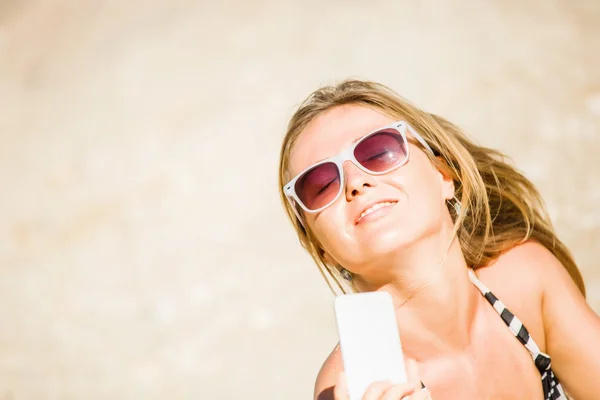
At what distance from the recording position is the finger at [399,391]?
1365 millimetres

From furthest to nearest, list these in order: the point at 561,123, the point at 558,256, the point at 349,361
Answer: the point at 561,123 < the point at 558,256 < the point at 349,361

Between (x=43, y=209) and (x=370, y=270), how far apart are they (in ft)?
9.63

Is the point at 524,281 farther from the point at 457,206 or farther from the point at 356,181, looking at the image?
the point at 356,181

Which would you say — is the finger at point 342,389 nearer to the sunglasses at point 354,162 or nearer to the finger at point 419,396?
the finger at point 419,396

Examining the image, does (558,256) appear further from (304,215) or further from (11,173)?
(11,173)

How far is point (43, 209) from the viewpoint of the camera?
431 cm

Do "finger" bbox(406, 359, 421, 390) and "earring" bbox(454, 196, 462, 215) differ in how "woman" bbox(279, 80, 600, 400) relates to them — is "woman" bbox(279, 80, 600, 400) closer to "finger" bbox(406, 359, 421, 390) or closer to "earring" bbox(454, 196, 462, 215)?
"earring" bbox(454, 196, 462, 215)

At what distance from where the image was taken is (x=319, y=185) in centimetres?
192

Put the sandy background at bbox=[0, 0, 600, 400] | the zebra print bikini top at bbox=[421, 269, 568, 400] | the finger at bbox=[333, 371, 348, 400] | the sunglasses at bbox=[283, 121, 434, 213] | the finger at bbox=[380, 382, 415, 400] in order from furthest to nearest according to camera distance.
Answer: the sandy background at bbox=[0, 0, 600, 400] → the zebra print bikini top at bbox=[421, 269, 568, 400] → the sunglasses at bbox=[283, 121, 434, 213] → the finger at bbox=[333, 371, 348, 400] → the finger at bbox=[380, 382, 415, 400]

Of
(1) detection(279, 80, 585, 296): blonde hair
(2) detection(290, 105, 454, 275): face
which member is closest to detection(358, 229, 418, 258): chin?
(2) detection(290, 105, 454, 275): face

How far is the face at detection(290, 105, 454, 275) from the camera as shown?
1.81 metres

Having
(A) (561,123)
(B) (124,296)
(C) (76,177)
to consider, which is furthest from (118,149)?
(A) (561,123)


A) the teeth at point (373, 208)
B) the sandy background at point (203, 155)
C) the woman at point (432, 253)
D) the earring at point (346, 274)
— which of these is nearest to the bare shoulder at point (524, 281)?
the woman at point (432, 253)

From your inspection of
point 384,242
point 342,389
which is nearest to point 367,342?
point 342,389
